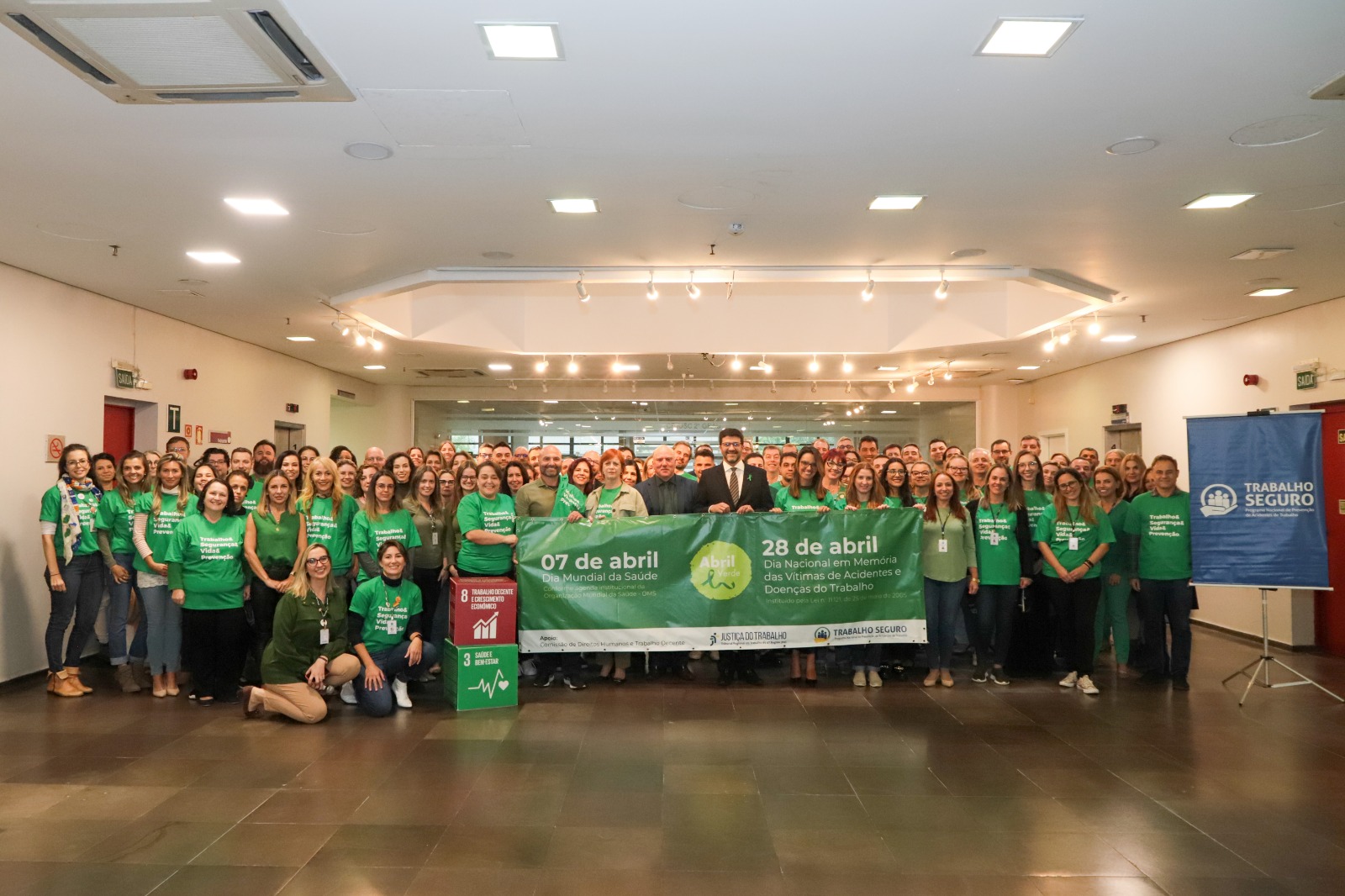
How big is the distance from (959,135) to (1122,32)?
1.05m

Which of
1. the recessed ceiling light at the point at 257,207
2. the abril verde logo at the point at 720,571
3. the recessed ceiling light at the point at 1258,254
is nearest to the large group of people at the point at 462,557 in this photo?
the abril verde logo at the point at 720,571

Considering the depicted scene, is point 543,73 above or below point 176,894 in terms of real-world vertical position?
above

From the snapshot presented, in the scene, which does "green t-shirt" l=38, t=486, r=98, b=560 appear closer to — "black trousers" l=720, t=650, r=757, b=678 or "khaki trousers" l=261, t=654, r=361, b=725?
"khaki trousers" l=261, t=654, r=361, b=725

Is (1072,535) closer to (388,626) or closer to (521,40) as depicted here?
(388,626)

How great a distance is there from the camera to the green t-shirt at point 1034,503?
22.3 feet

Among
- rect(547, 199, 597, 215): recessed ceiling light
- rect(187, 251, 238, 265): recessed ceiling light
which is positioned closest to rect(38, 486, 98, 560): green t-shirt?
rect(187, 251, 238, 265): recessed ceiling light

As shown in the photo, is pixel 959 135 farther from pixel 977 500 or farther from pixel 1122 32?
pixel 977 500

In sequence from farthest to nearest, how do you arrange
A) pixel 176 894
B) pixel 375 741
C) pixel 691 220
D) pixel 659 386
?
1. pixel 659 386
2. pixel 691 220
3. pixel 375 741
4. pixel 176 894

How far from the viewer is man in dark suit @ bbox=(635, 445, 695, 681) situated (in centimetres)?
659

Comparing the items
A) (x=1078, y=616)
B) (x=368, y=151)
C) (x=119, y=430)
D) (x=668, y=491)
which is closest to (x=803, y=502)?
(x=668, y=491)

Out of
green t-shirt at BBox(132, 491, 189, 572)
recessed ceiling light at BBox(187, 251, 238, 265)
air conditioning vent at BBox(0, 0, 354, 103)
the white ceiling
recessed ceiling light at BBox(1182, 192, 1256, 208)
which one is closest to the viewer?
air conditioning vent at BBox(0, 0, 354, 103)

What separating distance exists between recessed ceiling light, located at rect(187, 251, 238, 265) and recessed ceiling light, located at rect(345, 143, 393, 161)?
2.65 m

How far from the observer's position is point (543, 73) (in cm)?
363

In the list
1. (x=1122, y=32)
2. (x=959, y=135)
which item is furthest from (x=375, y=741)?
(x=1122, y=32)
